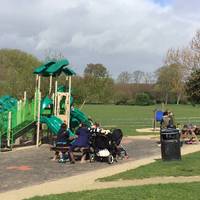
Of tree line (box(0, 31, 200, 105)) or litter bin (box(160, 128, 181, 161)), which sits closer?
litter bin (box(160, 128, 181, 161))

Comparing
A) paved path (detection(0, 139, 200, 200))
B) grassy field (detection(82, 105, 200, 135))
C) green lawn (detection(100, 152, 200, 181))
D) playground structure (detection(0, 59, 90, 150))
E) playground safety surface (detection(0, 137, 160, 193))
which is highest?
playground structure (detection(0, 59, 90, 150))

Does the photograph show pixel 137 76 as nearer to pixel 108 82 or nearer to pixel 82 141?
pixel 108 82

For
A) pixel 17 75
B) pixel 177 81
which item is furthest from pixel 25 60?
pixel 17 75

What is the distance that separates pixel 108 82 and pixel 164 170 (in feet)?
153

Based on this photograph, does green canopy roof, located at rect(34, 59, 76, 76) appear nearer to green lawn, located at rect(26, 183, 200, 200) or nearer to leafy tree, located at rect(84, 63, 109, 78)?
green lawn, located at rect(26, 183, 200, 200)

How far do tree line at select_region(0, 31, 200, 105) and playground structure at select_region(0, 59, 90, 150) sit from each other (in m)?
11.4

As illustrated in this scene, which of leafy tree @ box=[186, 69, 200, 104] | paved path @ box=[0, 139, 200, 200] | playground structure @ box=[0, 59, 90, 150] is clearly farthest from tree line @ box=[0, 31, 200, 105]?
paved path @ box=[0, 139, 200, 200]

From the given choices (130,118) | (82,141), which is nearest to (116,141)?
(82,141)

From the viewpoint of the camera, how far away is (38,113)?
76.6 ft

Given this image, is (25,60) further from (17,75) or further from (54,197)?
(54,197)

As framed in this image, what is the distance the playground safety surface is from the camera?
13.5 m

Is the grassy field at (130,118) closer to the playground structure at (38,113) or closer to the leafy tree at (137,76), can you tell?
the playground structure at (38,113)

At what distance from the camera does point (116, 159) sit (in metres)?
18.4

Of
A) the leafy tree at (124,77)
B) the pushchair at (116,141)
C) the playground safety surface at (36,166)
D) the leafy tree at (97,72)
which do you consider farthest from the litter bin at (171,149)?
the leafy tree at (124,77)
